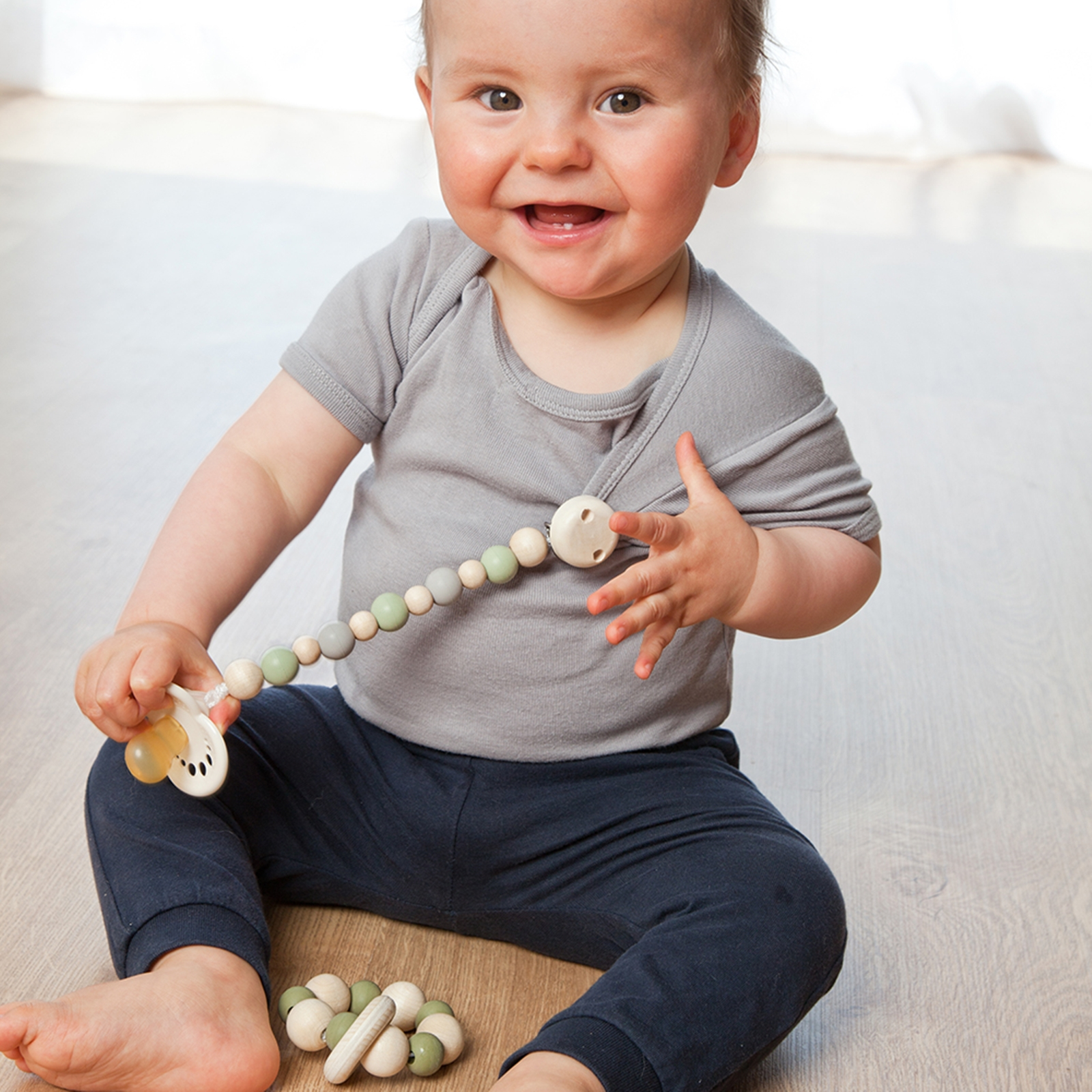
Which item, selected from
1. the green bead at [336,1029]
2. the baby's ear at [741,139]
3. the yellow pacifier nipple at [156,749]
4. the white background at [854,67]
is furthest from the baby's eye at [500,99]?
the white background at [854,67]

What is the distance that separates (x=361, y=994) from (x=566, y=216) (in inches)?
15.0

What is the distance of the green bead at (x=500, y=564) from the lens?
2.30 ft

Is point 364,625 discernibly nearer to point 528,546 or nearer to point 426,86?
point 528,546

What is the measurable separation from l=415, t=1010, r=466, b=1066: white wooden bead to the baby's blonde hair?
17.9 inches

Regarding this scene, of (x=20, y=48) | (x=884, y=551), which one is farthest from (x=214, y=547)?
(x=20, y=48)

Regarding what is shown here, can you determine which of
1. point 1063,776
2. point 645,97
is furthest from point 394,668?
point 1063,776

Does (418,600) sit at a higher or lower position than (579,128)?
lower

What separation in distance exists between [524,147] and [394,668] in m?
0.29

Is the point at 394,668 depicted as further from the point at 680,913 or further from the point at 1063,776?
the point at 1063,776

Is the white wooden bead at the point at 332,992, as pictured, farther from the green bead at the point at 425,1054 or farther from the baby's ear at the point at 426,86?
the baby's ear at the point at 426,86

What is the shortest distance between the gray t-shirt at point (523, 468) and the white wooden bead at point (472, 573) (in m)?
0.04

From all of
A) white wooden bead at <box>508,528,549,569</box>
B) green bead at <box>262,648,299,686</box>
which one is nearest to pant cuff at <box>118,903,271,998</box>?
green bead at <box>262,648,299,686</box>

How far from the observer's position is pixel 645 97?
64 centimetres

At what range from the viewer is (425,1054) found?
2.08 feet
